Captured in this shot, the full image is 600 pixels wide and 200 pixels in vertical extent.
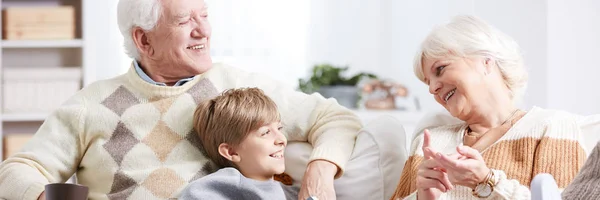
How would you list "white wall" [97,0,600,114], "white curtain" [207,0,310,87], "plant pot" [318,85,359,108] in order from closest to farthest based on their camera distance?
"plant pot" [318,85,359,108], "white wall" [97,0,600,114], "white curtain" [207,0,310,87]

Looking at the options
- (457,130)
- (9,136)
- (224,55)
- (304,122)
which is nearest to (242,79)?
(304,122)

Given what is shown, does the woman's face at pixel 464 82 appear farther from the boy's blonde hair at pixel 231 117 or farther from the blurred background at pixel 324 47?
the blurred background at pixel 324 47

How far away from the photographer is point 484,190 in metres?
1.99

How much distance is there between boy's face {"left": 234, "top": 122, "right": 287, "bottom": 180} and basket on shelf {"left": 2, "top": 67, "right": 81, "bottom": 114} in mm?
2664

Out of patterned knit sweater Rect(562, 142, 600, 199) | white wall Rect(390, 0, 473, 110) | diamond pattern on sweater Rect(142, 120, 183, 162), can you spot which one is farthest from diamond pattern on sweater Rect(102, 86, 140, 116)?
white wall Rect(390, 0, 473, 110)

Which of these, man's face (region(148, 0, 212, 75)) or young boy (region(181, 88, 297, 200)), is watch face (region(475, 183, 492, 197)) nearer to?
young boy (region(181, 88, 297, 200))

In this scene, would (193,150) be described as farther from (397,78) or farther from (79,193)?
(397,78)

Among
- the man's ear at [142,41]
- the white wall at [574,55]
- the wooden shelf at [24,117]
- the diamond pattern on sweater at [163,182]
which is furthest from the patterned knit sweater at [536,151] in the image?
the wooden shelf at [24,117]

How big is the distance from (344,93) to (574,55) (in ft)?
4.62

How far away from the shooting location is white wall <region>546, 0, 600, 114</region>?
4.35 meters

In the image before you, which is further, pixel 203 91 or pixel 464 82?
pixel 203 91

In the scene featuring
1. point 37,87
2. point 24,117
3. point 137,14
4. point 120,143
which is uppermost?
point 137,14

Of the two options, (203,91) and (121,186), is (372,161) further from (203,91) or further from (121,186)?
(121,186)

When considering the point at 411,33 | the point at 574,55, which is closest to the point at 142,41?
the point at 574,55
